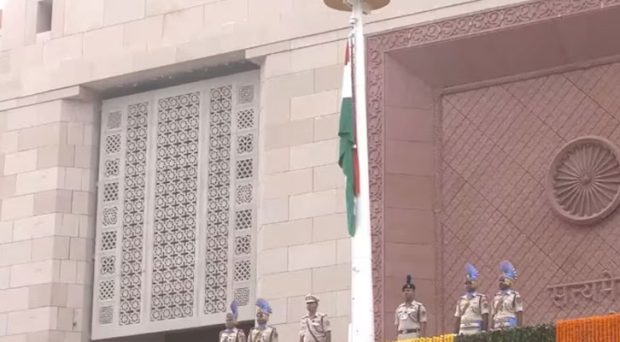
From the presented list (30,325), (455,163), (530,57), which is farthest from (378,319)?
(30,325)

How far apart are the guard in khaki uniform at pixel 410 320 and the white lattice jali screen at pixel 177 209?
339cm

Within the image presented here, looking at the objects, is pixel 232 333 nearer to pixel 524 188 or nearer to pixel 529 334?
pixel 524 188

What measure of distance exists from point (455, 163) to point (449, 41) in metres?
1.46

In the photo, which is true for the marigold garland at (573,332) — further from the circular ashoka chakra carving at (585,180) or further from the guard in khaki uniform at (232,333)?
the guard in khaki uniform at (232,333)

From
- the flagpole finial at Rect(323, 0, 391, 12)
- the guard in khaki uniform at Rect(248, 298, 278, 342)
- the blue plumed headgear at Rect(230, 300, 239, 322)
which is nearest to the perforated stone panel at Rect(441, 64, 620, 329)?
the guard in khaki uniform at Rect(248, 298, 278, 342)

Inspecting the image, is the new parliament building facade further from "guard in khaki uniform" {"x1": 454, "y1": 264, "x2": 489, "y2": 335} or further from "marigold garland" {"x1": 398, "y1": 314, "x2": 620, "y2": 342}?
"marigold garland" {"x1": 398, "y1": 314, "x2": 620, "y2": 342}

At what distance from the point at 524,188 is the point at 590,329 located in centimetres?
380

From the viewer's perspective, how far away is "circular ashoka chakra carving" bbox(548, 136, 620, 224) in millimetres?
19812

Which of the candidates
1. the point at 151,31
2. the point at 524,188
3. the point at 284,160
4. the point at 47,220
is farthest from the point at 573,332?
the point at 47,220

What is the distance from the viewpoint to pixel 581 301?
19.5 metres

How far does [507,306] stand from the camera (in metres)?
17.8

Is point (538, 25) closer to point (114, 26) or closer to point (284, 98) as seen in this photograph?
point (284, 98)

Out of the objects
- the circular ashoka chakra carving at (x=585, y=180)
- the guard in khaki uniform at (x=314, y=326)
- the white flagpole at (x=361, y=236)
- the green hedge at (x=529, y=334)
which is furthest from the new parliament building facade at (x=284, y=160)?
the white flagpole at (x=361, y=236)

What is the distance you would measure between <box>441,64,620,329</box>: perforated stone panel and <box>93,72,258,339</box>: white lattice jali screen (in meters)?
2.75
